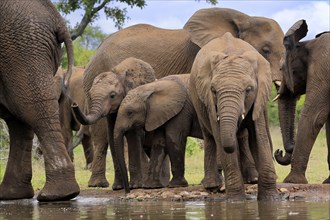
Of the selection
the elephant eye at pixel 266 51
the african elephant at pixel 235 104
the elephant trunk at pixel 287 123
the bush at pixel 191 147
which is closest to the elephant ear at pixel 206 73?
the african elephant at pixel 235 104

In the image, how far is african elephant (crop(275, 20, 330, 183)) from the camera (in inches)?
439

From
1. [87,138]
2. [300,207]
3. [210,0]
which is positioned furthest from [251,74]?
[210,0]

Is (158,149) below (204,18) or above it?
below

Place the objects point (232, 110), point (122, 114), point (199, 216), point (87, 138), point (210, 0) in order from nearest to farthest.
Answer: point (199, 216) < point (232, 110) < point (122, 114) < point (87, 138) < point (210, 0)

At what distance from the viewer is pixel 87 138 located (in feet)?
62.0

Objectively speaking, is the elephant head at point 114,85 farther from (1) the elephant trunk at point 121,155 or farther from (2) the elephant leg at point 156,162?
(2) the elephant leg at point 156,162

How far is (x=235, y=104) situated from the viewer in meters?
9.12

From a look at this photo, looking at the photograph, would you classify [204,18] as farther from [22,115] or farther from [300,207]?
[300,207]

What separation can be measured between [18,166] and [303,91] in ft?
10.7

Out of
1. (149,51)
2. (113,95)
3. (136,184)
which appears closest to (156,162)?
(136,184)

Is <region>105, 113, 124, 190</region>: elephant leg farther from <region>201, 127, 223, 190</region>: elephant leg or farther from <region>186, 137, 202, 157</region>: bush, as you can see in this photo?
<region>186, 137, 202, 157</region>: bush

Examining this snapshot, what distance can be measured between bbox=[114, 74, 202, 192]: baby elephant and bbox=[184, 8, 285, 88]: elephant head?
1894mm

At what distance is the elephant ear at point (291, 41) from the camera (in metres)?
11.6

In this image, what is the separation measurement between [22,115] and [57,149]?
0.43 m
